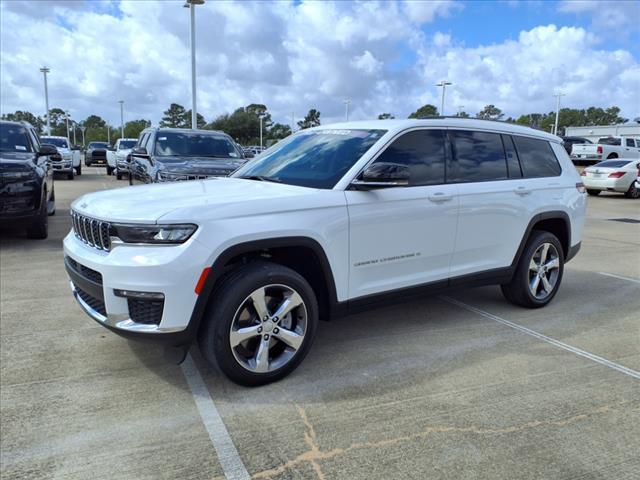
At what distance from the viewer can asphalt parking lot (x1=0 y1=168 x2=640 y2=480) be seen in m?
2.72

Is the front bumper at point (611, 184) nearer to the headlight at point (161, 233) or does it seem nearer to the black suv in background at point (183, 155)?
the black suv in background at point (183, 155)

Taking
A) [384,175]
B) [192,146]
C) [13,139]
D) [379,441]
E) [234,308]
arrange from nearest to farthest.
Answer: [379,441], [234,308], [384,175], [13,139], [192,146]

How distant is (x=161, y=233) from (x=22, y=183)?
17.8 ft

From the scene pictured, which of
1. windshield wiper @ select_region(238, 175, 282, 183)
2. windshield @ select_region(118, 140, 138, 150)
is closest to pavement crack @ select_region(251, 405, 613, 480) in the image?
windshield wiper @ select_region(238, 175, 282, 183)

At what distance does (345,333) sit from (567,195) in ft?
8.98

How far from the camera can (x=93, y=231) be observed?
346cm

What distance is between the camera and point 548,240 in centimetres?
520

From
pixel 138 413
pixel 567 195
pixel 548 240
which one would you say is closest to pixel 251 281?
pixel 138 413

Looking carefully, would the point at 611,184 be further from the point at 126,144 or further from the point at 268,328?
the point at 126,144

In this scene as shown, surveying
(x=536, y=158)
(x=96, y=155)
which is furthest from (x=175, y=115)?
(x=536, y=158)

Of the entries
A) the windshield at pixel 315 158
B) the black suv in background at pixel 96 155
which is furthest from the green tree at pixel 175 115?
the windshield at pixel 315 158

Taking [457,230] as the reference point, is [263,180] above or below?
above

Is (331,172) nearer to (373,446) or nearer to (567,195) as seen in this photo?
(373,446)

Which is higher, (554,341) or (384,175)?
(384,175)
